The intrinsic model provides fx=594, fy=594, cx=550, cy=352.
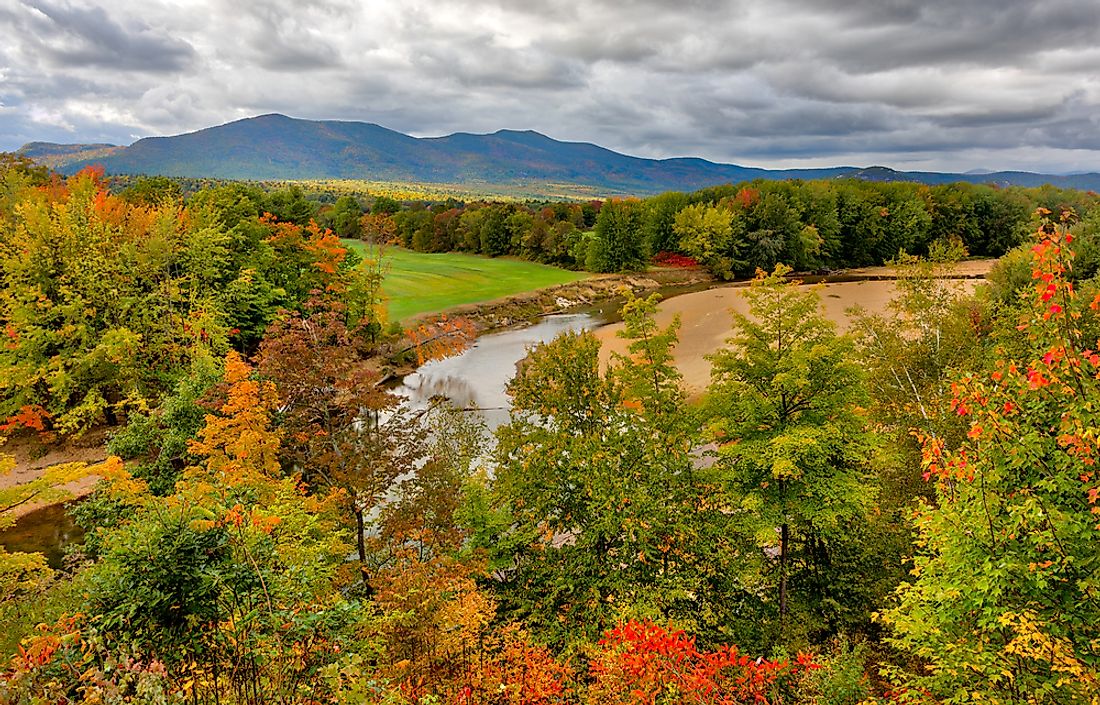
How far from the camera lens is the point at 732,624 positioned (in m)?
14.2

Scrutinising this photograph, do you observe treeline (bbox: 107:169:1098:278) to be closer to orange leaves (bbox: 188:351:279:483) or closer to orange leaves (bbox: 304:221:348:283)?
orange leaves (bbox: 304:221:348:283)

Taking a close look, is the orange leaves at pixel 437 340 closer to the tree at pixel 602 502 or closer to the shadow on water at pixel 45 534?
the shadow on water at pixel 45 534

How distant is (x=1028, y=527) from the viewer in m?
7.14

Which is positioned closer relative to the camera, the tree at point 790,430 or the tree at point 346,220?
the tree at point 790,430

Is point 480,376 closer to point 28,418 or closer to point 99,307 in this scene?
point 99,307

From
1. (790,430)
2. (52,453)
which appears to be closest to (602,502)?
(790,430)

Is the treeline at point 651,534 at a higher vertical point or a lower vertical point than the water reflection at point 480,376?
higher

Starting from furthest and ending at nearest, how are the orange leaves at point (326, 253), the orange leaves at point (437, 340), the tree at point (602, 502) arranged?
1. the orange leaves at point (326, 253)
2. the orange leaves at point (437, 340)
3. the tree at point (602, 502)

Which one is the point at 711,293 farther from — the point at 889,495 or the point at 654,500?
the point at 654,500

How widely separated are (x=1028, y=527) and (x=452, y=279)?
229 ft

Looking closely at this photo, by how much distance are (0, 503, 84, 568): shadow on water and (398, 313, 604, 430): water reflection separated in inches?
668

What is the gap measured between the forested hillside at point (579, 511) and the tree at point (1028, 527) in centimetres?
5

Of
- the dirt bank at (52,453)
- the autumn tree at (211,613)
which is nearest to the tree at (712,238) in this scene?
the dirt bank at (52,453)

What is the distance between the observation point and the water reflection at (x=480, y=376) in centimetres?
3556
